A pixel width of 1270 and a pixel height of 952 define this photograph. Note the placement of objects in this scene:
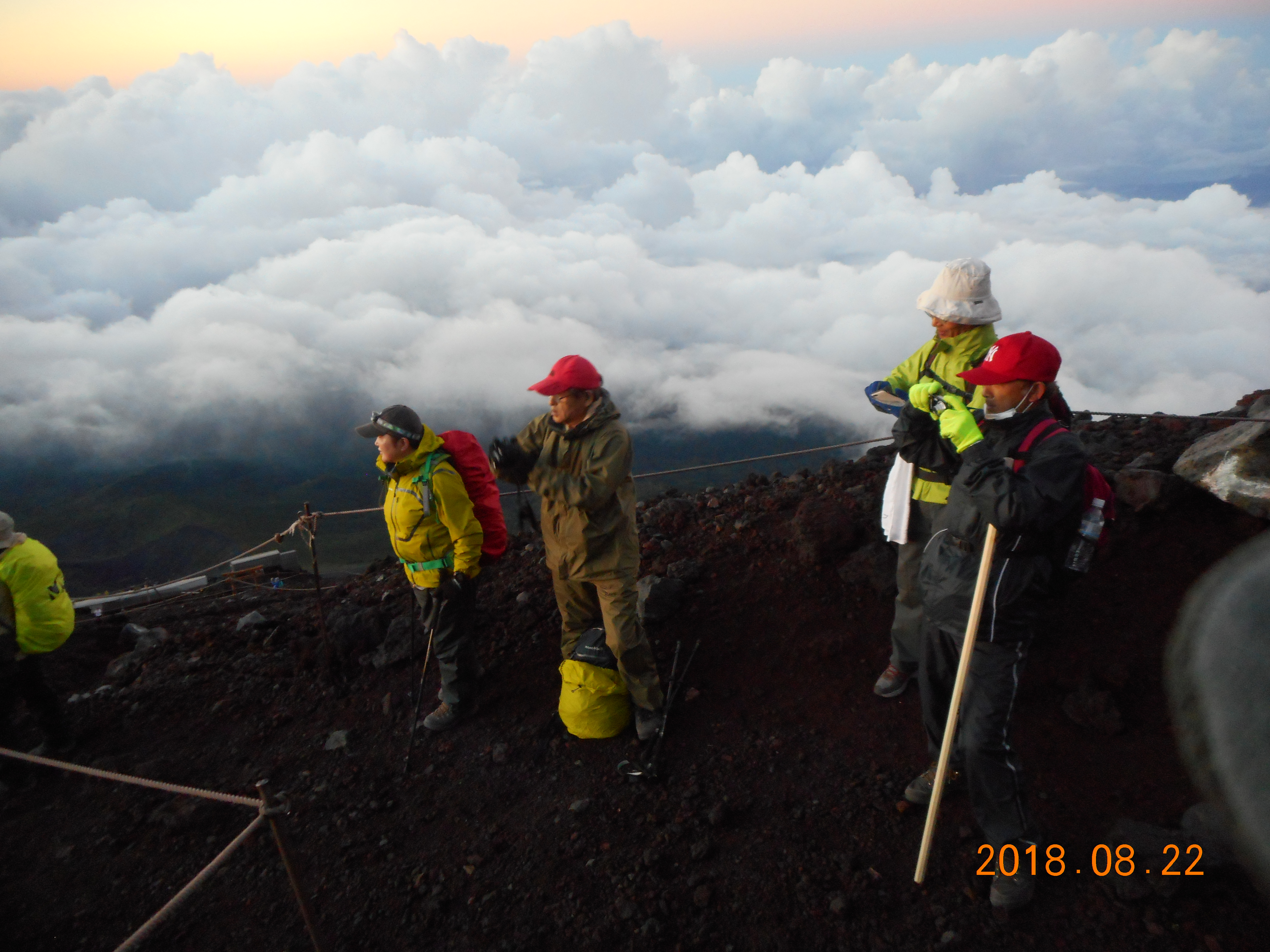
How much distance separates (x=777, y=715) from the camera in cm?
446

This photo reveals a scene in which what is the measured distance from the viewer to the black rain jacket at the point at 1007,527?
2.62 metres

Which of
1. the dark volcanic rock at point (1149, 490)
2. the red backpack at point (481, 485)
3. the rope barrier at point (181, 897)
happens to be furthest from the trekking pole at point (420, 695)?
the dark volcanic rock at point (1149, 490)

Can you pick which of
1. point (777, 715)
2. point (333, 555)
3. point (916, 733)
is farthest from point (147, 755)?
point (333, 555)

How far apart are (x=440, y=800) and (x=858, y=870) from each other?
8.11 ft

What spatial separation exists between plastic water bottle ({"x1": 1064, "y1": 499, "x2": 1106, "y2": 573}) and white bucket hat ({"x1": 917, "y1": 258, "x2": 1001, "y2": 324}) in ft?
4.30

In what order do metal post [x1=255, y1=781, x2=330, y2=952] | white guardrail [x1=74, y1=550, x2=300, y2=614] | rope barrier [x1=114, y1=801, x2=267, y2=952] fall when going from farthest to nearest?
white guardrail [x1=74, y1=550, x2=300, y2=614], metal post [x1=255, y1=781, x2=330, y2=952], rope barrier [x1=114, y1=801, x2=267, y2=952]

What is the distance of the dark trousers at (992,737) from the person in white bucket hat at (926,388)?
1.91 feet

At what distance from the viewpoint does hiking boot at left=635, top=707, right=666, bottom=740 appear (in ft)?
14.0

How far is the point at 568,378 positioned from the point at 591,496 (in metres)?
0.69

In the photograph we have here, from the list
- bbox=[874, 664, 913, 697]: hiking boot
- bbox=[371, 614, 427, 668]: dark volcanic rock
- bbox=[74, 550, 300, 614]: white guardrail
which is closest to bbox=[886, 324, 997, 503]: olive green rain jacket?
bbox=[874, 664, 913, 697]: hiking boot

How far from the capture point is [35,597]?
4.68 metres

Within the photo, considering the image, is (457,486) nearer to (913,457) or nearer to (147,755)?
(913,457)

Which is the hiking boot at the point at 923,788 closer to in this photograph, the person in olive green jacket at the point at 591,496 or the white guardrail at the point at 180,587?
the person in olive green jacket at the point at 591,496

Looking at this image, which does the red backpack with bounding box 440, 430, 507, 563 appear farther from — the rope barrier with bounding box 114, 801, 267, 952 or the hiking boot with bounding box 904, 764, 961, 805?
the hiking boot with bounding box 904, 764, 961, 805
